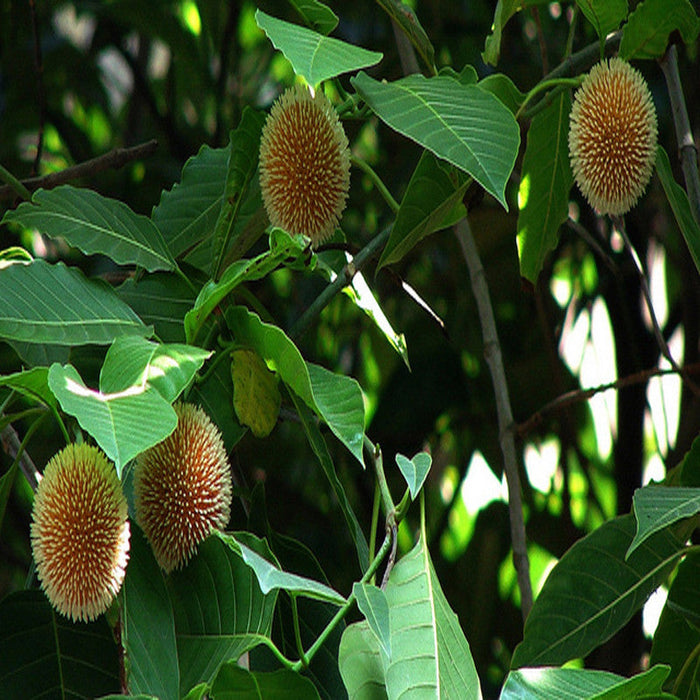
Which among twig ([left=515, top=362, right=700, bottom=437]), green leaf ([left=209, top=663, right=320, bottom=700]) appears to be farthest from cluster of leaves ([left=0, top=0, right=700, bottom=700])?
twig ([left=515, top=362, right=700, bottom=437])

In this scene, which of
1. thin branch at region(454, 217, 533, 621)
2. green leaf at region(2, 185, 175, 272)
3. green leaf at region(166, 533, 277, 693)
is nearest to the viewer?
green leaf at region(166, 533, 277, 693)

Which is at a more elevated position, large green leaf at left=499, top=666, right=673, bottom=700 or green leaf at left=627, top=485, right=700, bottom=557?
green leaf at left=627, top=485, right=700, bottom=557

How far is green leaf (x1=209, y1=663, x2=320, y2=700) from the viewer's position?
53cm

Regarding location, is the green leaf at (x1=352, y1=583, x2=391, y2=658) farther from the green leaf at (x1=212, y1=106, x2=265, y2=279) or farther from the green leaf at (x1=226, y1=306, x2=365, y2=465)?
the green leaf at (x1=212, y1=106, x2=265, y2=279)

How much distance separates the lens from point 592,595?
0.74m

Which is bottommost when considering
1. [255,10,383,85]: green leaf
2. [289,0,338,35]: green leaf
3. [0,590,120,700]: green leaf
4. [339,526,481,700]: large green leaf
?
[0,590,120,700]: green leaf

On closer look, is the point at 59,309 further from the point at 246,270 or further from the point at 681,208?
the point at 681,208

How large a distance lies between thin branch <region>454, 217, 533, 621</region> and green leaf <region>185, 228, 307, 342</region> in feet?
1.40

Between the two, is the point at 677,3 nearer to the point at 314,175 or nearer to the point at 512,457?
the point at 314,175

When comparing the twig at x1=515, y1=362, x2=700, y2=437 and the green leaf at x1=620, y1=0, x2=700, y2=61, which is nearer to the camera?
the green leaf at x1=620, y1=0, x2=700, y2=61

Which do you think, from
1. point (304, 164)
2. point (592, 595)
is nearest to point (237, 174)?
point (304, 164)

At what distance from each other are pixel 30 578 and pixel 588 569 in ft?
1.25

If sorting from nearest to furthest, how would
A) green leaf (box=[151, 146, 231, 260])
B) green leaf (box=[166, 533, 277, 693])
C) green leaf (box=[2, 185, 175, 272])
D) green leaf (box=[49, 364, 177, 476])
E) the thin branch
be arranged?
green leaf (box=[49, 364, 177, 476]), green leaf (box=[166, 533, 277, 693]), green leaf (box=[2, 185, 175, 272]), green leaf (box=[151, 146, 231, 260]), the thin branch

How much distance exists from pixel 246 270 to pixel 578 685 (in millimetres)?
278
